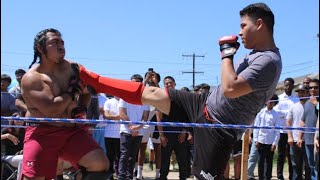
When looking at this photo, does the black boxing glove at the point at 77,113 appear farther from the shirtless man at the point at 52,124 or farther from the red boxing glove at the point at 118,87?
the red boxing glove at the point at 118,87

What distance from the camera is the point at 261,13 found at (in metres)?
3.26

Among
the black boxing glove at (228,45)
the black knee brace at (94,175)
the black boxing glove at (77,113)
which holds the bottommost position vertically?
the black knee brace at (94,175)

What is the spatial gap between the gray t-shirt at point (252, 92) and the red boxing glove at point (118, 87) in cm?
55

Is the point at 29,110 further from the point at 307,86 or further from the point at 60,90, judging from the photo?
the point at 307,86

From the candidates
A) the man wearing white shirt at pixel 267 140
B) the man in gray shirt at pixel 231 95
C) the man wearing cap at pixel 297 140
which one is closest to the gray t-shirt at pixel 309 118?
the man wearing cap at pixel 297 140

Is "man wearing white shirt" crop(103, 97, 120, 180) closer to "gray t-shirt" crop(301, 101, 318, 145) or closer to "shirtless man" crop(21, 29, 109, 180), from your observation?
"gray t-shirt" crop(301, 101, 318, 145)

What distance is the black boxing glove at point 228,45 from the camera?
313 centimetres

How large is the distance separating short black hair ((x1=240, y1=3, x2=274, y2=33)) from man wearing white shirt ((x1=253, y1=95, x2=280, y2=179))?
4.62m

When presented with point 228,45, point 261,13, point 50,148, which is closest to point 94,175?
point 50,148

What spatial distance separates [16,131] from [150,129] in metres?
2.12

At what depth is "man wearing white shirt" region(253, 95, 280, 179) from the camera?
7750 mm

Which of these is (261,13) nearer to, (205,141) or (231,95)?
(231,95)

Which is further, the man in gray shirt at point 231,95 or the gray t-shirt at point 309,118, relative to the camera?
the gray t-shirt at point 309,118

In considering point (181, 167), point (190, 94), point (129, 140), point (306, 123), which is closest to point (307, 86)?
point (306, 123)
